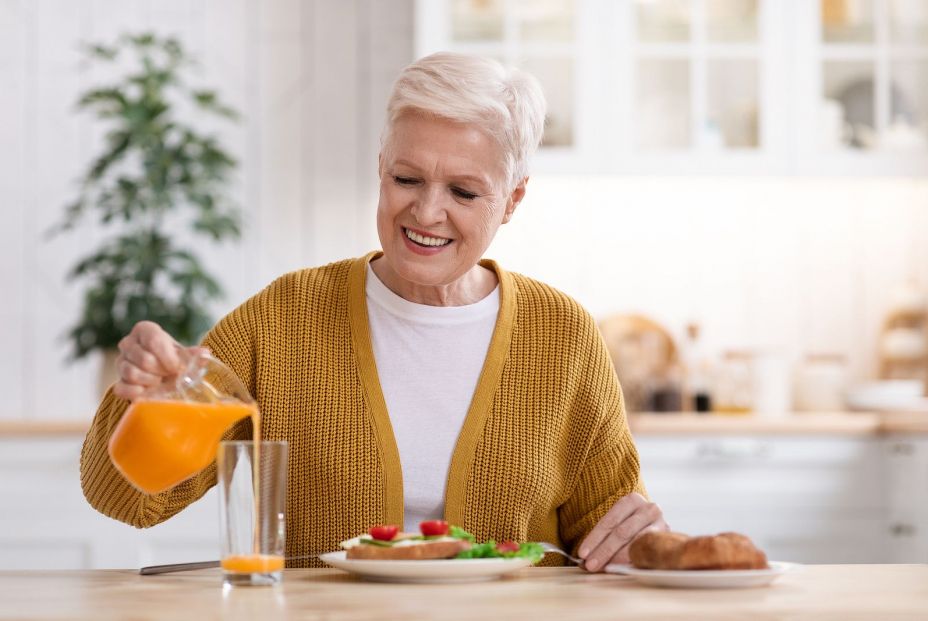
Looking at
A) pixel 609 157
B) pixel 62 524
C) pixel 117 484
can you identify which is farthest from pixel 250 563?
pixel 609 157

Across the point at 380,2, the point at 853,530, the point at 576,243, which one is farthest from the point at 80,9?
the point at 853,530

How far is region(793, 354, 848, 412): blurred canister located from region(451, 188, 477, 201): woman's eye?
2184 millimetres

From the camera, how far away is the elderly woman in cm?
162

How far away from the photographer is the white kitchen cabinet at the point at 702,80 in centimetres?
350

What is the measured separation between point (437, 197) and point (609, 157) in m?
1.94

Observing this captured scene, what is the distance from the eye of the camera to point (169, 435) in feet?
3.87

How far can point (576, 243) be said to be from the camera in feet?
12.3

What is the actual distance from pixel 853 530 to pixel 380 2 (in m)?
2.04

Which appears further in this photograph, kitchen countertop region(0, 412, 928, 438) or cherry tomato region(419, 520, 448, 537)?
kitchen countertop region(0, 412, 928, 438)

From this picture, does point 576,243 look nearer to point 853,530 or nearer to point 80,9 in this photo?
point 853,530

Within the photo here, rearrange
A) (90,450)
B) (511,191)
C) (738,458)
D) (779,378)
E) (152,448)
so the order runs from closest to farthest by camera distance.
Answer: (152,448), (90,450), (511,191), (738,458), (779,378)

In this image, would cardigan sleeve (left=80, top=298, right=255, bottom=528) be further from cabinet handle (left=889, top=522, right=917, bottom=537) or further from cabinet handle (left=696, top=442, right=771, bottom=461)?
cabinet handle (left=889, top=522, right=917, bottom=537)

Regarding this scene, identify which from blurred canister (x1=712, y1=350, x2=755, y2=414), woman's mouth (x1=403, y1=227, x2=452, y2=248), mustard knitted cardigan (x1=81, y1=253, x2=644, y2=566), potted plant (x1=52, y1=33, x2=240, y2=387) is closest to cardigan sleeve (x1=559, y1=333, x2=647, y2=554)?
mustard knitted cardigan (x1=81, y1=253, x2=644, y2=566)

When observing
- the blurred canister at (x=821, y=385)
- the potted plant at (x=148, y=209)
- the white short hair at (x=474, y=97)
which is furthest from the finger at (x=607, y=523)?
the blurred canister at (x=821, y=385)
